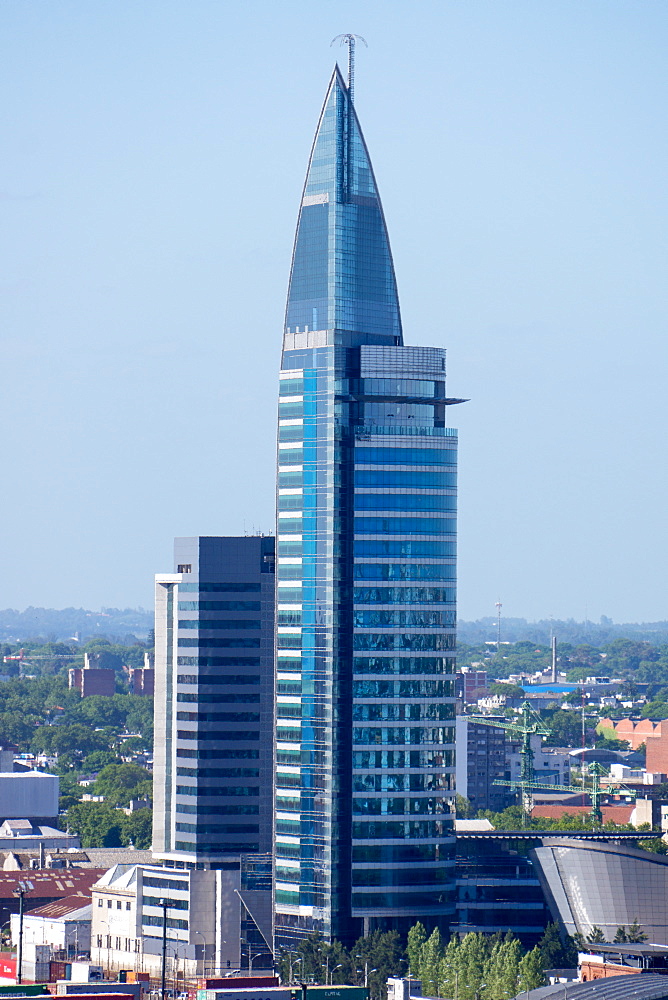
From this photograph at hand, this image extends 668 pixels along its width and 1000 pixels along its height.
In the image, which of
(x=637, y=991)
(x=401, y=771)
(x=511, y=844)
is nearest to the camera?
(x=637, y=991)

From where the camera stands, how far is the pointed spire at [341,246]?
191 metres

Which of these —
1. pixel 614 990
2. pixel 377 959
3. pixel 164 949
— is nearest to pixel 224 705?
pixel 377 959

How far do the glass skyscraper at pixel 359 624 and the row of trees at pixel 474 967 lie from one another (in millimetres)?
9369

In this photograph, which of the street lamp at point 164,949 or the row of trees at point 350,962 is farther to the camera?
the row of trees at point 350,962

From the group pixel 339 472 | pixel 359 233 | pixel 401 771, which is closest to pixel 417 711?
pixel 401 771

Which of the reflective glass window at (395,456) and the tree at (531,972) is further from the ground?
the reflective glass window at (395,456)

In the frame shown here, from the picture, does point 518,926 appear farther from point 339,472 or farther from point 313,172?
point 313,172

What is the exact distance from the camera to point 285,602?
18938 cm

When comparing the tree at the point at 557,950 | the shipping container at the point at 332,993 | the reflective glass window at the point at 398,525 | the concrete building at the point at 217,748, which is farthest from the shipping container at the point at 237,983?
the reflective glass window at the point at 398,525

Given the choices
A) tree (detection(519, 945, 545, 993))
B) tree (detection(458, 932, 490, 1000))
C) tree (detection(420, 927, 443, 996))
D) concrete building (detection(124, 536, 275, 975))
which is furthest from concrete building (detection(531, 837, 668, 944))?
concrete building (detection(124, 536, 275, 975))

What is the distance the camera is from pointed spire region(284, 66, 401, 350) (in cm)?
19088

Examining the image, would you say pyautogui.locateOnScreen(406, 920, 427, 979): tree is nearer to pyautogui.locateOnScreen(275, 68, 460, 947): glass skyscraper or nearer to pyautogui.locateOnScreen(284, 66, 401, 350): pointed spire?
pyautogui.locateOnScreen(275, 68, 460, 947): glass skyscraper

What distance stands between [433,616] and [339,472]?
12746 millimetres

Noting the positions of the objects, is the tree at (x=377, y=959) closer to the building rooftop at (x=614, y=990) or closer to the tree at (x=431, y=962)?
the tree at (x=431, y=962)
